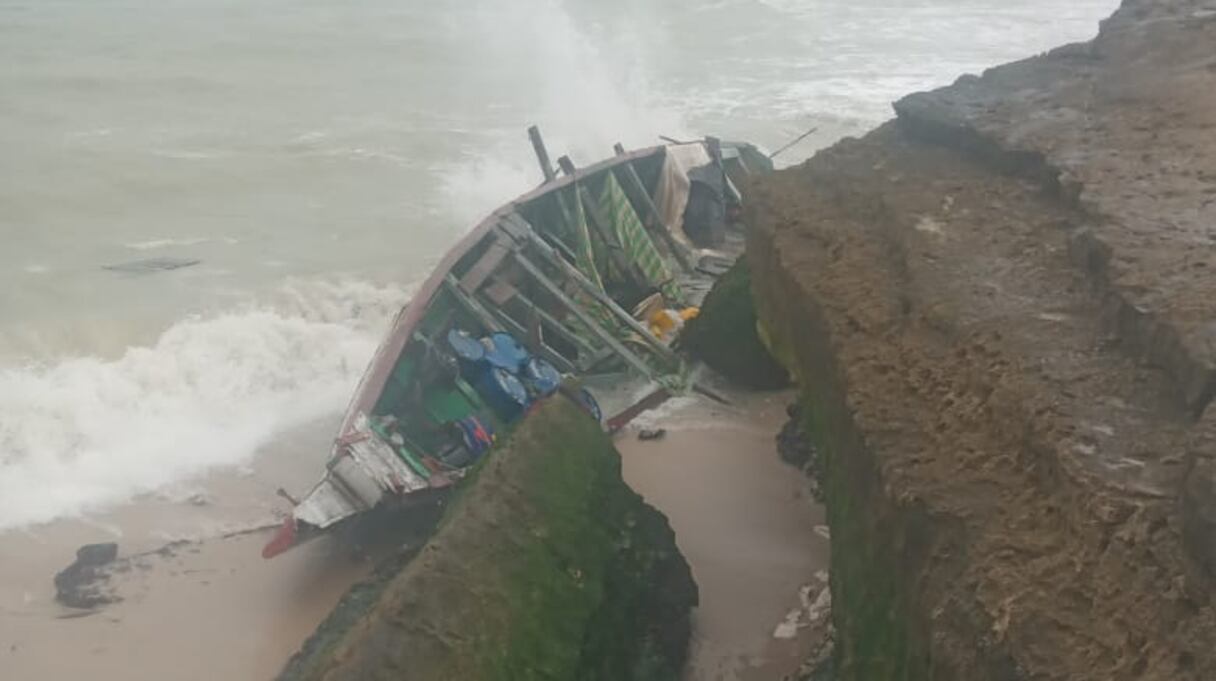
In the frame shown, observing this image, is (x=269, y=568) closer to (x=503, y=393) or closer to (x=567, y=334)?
(x=503, y=393)

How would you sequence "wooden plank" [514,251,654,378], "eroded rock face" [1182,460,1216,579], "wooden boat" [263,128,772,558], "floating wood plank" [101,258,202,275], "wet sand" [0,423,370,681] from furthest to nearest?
"floating wood plank" [101,258,202,275], "wooden plank" [514,251,654,378], "wooden boat" [263,128,772,558], "wet sand" [0,423,370,681], "eroded rock face" [1182,460,1216,579]

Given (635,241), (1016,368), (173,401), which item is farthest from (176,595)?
(1016,368)

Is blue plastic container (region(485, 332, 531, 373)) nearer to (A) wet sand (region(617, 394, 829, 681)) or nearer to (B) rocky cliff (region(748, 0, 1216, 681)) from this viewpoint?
(A) wet sand (region(617, 394, 829, 681))

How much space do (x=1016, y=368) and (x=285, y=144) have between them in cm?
1802

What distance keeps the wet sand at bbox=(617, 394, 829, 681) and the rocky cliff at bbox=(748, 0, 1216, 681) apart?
1225mm

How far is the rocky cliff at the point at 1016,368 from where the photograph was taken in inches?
146

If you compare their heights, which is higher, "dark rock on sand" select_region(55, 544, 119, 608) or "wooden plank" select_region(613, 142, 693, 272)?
"wooden plank" select_region(613, 142, 693, 272)

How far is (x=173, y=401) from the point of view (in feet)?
37.9

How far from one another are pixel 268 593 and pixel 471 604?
10.8ft

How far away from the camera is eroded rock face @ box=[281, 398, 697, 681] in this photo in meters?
5.06

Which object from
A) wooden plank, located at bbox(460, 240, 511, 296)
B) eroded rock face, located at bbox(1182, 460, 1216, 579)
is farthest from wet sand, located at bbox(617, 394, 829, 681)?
eroded rock face, located at bbox(1182, 460, 1216, 579)

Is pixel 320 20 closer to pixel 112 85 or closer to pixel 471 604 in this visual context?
pixel 112 85

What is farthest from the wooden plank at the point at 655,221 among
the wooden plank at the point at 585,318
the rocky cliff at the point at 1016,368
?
the rocky cliff at the point at 1016,368

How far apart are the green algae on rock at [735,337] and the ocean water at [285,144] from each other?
11.9 feet
